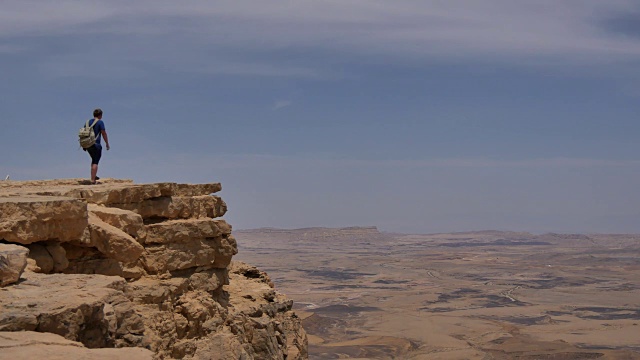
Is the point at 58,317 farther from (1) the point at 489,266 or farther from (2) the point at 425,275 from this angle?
(1) the point at 489,266

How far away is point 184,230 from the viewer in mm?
10477

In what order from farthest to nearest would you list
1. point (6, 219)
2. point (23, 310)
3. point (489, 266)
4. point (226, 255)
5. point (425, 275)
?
point (489, 266) → point (425, 275) → point (226, 255) → point (6, 219) → point (23, 310)

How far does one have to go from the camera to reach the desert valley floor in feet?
151

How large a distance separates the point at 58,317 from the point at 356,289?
264ft

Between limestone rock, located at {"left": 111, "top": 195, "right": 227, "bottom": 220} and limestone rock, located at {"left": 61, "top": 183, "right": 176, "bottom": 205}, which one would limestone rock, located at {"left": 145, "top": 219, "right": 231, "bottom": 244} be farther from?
limestone rock, located at {"left": 61, "top": 183, "right": 176, "bottom": 205}

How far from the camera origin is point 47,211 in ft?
23.9

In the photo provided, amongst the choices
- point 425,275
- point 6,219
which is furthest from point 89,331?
point 425,275

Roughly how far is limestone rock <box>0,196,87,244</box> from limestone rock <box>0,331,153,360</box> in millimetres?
2235

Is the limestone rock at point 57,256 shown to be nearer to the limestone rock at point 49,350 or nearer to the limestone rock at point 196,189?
the limestone rock at point 49,350

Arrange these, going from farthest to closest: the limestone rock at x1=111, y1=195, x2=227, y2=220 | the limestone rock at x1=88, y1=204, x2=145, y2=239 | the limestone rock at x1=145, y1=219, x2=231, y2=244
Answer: the limestone rock at x1=111, y1=195, x2=227, y2=220
the limestone rock at x1=145, y1=219, x2=231, y2=244
the limestone rock at x1=88, y1=204, x2=145, y2=239

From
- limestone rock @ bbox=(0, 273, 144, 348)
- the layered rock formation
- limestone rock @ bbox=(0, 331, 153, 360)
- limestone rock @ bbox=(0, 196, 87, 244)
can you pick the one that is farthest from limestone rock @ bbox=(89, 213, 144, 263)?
limestone rock @ bbox=(0, 331, 153, 360)

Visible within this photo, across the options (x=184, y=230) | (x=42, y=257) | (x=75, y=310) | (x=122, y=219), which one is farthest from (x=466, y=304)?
(x=75, y=310)

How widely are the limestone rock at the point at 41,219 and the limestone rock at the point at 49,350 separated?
7.33 ft

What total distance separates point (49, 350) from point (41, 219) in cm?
275
